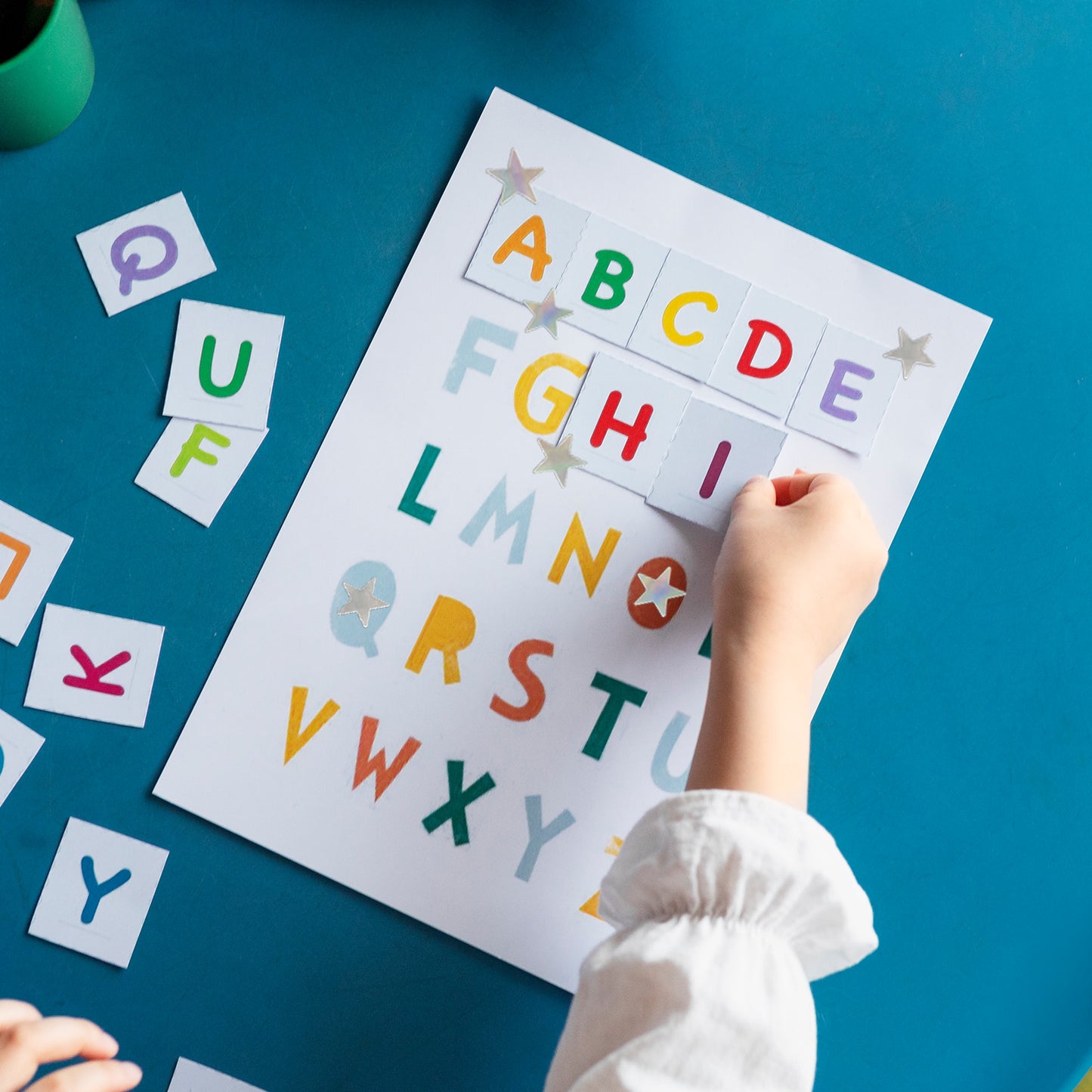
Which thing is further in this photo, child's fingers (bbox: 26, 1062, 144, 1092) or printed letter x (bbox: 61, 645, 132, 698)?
printed letter x (bbox: 61, 645, 132, 698)

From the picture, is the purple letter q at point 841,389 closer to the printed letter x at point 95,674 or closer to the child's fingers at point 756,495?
the child's fingers at point 756,495

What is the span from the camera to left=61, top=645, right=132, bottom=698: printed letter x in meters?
0.68

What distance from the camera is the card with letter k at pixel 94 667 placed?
2.24 ft

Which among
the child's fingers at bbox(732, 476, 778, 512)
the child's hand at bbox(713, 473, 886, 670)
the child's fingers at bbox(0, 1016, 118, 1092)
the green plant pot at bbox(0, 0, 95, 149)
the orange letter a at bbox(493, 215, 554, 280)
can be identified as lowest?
the child's fingers at bbox(0, 1016, 118, 1092)

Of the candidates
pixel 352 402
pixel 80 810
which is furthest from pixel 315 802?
pixel 352 402

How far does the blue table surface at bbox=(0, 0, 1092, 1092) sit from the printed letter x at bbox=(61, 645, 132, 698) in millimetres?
28

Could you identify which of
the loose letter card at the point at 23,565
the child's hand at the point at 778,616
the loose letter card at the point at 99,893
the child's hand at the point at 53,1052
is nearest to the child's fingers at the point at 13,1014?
the child's hand at the point at 53,1052

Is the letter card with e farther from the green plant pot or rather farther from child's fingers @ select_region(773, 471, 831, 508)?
the green plant pot

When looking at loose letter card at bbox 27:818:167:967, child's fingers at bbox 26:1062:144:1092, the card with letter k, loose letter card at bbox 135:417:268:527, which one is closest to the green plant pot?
loose letter card at bbox 135:417:268:527

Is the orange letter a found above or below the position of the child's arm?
above

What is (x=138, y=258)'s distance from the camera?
0.69 m

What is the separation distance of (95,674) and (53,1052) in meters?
0.23

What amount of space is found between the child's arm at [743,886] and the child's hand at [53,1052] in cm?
24

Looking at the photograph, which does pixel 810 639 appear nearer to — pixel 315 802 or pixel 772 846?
pixel 772 846
